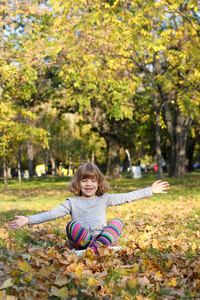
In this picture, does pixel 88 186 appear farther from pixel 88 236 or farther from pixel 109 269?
pixel 109 269

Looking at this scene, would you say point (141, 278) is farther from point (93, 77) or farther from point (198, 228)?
point (93, 77)

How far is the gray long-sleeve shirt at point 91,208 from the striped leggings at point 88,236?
0.18 metres

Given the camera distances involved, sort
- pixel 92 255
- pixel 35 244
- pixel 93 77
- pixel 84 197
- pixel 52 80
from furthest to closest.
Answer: pixel 52 80 < pixel 93 77 < pixel 35 244 < pixel 84 197 < pixel 92 255

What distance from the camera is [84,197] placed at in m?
4.34

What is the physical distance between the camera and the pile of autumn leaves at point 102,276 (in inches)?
111

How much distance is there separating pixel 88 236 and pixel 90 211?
39 cm

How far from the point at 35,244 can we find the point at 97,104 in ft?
68.4

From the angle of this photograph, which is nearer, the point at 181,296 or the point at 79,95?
the point at 181,296

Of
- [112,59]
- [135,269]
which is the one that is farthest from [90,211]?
[112,59]

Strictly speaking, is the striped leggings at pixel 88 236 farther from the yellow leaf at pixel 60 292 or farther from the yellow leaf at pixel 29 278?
the yellow leaf at pixel 60 292

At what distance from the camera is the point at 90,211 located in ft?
13.8

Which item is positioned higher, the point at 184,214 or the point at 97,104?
the point at 97,104

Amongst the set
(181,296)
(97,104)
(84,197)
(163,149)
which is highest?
(97,104)

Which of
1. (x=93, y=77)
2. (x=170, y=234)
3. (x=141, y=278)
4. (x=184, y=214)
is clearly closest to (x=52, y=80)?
(x=93, y=77)
